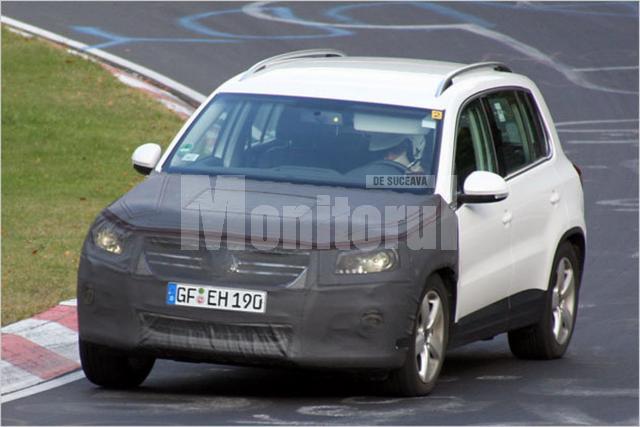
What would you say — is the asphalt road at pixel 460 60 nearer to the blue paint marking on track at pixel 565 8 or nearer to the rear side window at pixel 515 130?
the blue paint marking on track at pixel 565 8

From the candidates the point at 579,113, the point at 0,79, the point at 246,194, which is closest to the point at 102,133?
the point at 0,79

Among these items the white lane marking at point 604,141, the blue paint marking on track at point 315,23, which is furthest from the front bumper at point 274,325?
the blue paint marking on track at point 315,23

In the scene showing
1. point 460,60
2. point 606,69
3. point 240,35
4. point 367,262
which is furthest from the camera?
point 240,35

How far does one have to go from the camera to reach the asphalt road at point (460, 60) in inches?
355

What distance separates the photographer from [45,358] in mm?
10461

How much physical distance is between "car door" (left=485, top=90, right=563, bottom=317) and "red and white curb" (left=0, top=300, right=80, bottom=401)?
9.33 ft

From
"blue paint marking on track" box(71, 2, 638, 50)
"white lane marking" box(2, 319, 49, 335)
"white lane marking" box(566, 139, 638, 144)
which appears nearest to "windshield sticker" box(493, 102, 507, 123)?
"white lane marking" box(2, 319, 49, 335)

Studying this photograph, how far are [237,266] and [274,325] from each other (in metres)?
0.37

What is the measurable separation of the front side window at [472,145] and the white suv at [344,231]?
0.02 meters

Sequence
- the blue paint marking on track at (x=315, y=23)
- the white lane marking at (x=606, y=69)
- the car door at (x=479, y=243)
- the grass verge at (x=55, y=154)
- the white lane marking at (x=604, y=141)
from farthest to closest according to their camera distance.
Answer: the blue paint marking on track at (x=315, y=23) < the white lane marking at (x=606, y=69) < the white lane marking at (x=604, y=141) < the grass verge at (x=55, y=154) < the car door at (x=479, y=243)

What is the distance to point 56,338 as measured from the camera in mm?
11000

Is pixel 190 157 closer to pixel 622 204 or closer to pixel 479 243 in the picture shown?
pixel 479 243

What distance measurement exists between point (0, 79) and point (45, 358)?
12.4 m

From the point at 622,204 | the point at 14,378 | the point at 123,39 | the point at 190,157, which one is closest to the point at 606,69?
the point at 123,39
